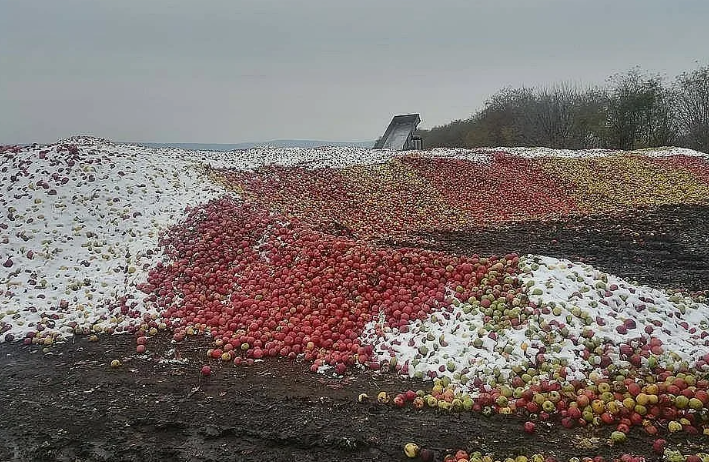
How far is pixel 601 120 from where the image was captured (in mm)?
39125

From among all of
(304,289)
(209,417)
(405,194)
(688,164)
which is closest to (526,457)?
(209,417)

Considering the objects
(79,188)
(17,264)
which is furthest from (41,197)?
(17,264)

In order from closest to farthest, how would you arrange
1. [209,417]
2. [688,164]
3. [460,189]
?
[209,417]
[460,189]
[688,164]

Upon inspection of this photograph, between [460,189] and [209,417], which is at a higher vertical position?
[460,189]

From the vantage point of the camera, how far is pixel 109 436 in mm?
4887

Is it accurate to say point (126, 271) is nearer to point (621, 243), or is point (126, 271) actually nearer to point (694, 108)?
point (621, 243)

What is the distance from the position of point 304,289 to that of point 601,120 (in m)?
38.6

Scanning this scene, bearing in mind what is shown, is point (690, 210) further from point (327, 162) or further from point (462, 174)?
point (327, 162)

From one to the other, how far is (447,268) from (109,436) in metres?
4.84

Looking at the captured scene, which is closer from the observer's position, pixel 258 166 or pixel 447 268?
pixel 447 268

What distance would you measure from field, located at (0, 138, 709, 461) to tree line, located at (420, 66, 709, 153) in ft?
97.4

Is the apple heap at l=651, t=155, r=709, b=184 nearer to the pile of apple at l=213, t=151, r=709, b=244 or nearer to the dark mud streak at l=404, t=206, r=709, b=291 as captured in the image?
the pile of apple at l=213, t=151, r=709, b=244

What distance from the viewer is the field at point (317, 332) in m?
4.67

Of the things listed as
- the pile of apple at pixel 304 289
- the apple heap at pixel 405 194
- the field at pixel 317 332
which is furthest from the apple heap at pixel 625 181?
the pile of apple at pixel 304 289
